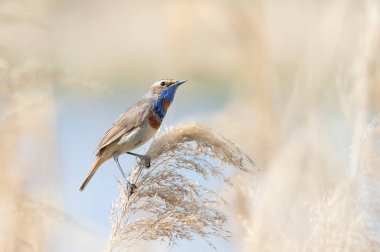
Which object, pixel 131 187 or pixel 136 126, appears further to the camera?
pixel 136 126

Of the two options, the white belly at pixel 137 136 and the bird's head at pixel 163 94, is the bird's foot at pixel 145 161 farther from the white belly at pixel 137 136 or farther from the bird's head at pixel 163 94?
the bird's head at pixel 163 94

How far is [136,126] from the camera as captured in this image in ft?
17.1

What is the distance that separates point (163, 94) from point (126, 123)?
0.27 m

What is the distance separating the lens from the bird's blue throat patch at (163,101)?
5324 mm

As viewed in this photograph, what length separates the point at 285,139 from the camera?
16.5ft

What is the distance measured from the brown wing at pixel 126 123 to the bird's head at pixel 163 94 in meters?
0.06

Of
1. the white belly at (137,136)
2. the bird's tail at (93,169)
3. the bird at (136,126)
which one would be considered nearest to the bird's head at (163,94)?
the bird at (136,126)

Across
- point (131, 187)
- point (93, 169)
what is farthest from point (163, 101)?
point (131, 187)

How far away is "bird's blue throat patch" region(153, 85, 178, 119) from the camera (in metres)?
5.32

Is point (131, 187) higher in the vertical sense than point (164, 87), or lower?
lower

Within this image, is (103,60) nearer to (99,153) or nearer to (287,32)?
(287,32)

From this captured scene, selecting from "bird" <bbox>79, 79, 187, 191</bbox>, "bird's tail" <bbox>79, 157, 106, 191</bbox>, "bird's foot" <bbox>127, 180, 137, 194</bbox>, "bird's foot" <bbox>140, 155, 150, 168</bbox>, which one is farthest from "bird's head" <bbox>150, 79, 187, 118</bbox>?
"bird's foot" <bbox>127, 180, 137, 194</bbox>

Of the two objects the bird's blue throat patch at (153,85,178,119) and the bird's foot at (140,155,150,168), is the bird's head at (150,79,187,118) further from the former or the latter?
the bird's foot at (140,155,150,168)

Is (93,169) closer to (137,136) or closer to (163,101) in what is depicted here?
(137,136)
